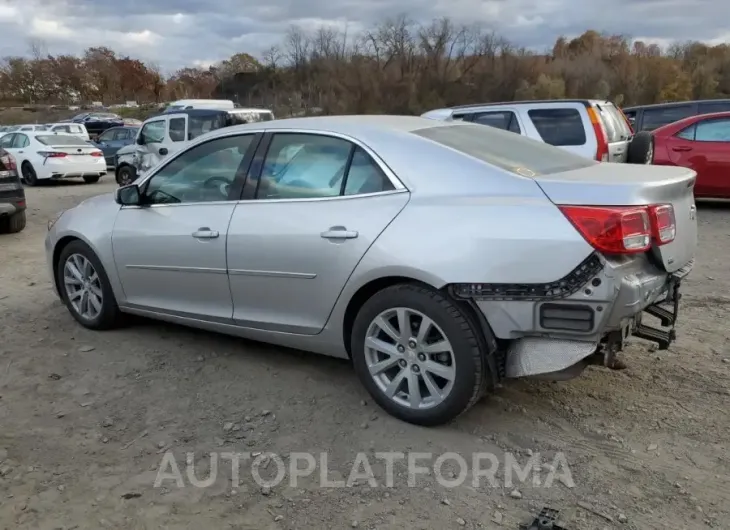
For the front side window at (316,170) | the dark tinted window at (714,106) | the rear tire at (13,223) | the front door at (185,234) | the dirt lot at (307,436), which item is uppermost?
the dark tinted window at (714,106)

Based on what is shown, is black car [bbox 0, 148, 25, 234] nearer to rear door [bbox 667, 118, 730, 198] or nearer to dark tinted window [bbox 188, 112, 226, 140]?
dark tinted window [bbox 188, 112, 226, 140]

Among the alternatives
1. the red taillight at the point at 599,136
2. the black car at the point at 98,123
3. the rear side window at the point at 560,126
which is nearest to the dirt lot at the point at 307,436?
the red taillight at the point at 599,136

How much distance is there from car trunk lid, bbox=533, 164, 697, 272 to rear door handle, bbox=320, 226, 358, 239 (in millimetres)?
971

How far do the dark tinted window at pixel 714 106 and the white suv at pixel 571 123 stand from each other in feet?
13.4

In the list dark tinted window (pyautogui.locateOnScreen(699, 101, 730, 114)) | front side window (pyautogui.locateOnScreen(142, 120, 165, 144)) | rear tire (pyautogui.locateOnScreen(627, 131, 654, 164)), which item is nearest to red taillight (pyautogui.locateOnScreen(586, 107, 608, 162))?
rear tire (pyautogui.locateOnScreen(627, 131, 654, 164))

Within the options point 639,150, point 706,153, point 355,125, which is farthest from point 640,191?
point 706,153

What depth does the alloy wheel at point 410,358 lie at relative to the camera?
331 centimetres

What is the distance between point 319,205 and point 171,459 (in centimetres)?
152

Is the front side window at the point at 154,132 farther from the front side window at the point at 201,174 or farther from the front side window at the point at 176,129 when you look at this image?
the front side window at the point at 201,174

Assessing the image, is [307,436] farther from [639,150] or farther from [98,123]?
[98,123]

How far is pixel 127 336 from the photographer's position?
4.95 meters

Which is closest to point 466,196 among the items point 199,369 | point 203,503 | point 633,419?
point 633,419

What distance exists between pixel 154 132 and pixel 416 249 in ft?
43.7

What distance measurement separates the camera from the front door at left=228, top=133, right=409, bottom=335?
11.5 feet
